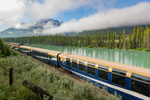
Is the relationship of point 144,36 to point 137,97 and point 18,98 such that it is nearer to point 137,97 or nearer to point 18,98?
point 137,97

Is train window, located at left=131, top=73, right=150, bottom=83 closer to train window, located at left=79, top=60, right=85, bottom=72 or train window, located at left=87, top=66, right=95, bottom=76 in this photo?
train window, located at left=87, top=66, right=95, bottom=76

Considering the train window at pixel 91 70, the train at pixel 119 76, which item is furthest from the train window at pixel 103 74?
the train window at pixel 91 70

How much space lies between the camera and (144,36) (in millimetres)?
60688

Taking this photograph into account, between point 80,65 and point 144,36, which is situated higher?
point 144,36

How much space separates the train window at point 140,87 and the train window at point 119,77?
612mm

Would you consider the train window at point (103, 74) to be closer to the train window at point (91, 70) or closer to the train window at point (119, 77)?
the train window at point (119, 77)

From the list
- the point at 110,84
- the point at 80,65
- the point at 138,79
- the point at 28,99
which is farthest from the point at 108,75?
the point at 28,99

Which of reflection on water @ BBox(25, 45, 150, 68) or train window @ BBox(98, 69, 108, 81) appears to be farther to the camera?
reflection on water @ BBox(25, 45, 150, 68)

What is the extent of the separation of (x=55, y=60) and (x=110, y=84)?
1113 centimetres

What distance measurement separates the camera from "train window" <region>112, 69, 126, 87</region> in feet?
22.7

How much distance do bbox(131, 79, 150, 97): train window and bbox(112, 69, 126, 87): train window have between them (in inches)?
24.1

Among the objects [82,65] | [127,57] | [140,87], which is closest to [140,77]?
[140,87]

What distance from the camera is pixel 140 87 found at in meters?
5.97

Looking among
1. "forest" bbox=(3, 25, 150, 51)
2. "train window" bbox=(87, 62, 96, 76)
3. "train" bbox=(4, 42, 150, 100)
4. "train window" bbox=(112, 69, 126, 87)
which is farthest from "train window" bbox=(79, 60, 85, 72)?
"forest" bbox=(3, 25, 150, 51)
